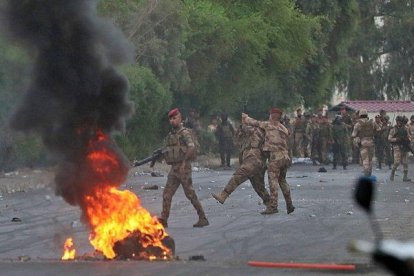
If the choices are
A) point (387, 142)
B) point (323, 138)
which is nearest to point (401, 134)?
point (387, 142)

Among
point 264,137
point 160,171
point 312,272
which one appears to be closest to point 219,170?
point 160,171

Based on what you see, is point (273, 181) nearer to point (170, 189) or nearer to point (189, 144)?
point (170, 189)

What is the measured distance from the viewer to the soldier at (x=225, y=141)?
38.8m

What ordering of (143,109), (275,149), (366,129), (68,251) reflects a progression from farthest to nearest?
(143,109)
(366,129)
(275,149)
(68,251)

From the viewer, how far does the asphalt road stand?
11633 millimetres

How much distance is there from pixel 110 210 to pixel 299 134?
30331mm

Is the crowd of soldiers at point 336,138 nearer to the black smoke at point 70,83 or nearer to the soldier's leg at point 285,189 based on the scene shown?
the soldier's leg at point 285,189

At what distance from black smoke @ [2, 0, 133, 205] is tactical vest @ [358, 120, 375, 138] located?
1320 centimetres

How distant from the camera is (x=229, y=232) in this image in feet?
50.9

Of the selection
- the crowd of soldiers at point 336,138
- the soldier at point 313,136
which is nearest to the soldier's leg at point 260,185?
the crowd of soldiers at point 336,138

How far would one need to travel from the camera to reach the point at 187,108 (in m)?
43.3

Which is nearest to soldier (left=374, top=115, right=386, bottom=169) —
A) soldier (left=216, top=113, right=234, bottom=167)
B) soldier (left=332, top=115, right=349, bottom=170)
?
soldier (left=332, top=115, right=349, bottom=170)

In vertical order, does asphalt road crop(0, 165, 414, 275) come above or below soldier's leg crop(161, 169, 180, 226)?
below

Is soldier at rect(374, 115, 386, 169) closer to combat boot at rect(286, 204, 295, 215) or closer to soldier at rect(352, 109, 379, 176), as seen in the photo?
soldier at rect(352, 109, 379, 176)
